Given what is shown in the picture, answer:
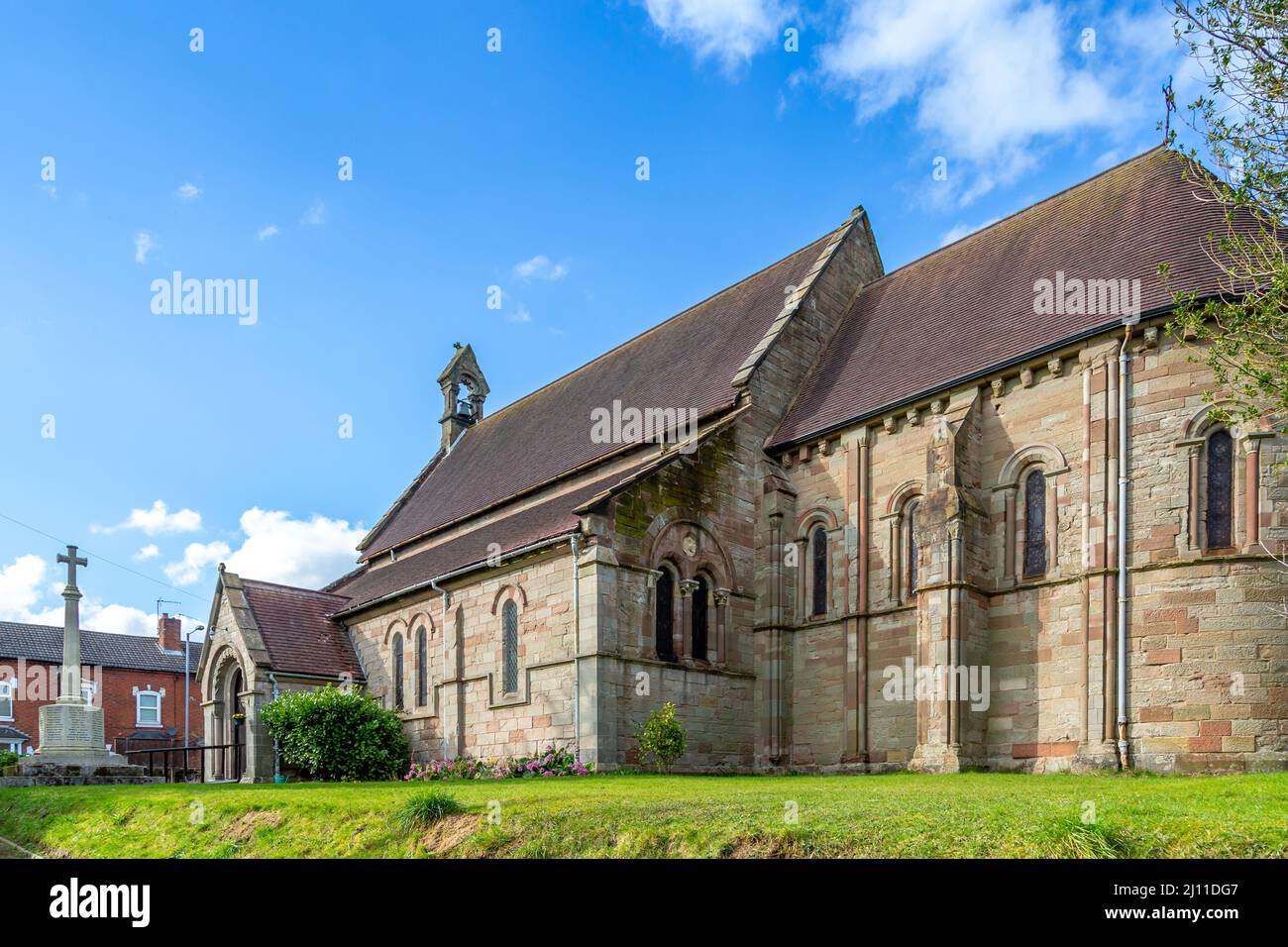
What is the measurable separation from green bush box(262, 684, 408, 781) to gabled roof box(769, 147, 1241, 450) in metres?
12.4

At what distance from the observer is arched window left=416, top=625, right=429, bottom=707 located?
1129 inches

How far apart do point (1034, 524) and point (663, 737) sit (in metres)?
8.49

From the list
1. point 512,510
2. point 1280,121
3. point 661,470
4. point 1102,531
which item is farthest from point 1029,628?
point 512,510

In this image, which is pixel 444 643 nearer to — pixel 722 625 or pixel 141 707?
pixel 722 625

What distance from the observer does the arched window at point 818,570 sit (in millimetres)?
24578

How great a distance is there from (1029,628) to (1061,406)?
4.30m

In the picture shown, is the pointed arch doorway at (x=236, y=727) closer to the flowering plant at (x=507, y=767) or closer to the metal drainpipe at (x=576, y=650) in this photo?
the flowering plant at (x=507, y=767)

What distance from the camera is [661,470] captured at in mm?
24062

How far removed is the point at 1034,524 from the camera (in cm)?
2089

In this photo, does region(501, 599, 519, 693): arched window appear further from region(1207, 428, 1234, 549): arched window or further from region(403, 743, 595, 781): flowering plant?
region(1207, 428, 1234, 549): arched window

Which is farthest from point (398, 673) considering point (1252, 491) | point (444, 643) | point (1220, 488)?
point (1252, 491)

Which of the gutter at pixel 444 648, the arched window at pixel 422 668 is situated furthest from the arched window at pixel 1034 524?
the arched window at pixel 422 668

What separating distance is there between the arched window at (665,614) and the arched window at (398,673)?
31.7ft
